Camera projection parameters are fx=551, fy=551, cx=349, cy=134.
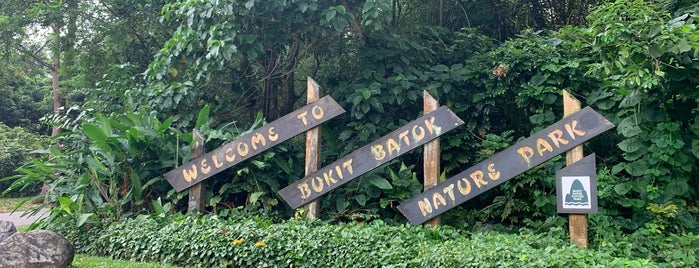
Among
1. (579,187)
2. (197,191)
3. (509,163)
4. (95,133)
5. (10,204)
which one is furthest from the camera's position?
(10,204)

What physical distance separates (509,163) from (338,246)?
1859 mm

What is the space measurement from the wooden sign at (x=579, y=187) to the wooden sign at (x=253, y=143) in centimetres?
248

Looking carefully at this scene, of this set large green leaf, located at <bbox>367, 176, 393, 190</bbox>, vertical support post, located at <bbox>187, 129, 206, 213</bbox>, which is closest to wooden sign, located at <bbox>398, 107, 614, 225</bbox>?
large green leaf, located at <bbox>367, 176, 393, 190</bbox>

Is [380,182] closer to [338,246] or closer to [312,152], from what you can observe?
[312,152]

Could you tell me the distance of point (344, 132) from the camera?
741 centimetres

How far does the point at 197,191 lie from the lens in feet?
22.2

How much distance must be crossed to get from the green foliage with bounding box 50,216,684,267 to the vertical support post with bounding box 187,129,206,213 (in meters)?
0.47

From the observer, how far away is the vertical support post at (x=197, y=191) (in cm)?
672

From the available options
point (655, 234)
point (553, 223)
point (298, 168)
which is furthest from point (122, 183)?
point (655, 234)

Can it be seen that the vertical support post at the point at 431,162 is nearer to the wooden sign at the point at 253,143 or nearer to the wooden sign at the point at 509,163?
the wooden sign at the point at 509,163

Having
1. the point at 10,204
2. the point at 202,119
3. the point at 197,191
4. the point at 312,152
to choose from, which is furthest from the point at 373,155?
the point at 10,204

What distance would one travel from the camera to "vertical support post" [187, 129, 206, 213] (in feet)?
22.0

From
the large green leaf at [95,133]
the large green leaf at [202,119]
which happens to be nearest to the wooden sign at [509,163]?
the large green leaf at [202,119]

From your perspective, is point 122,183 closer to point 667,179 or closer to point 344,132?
point 344,132
